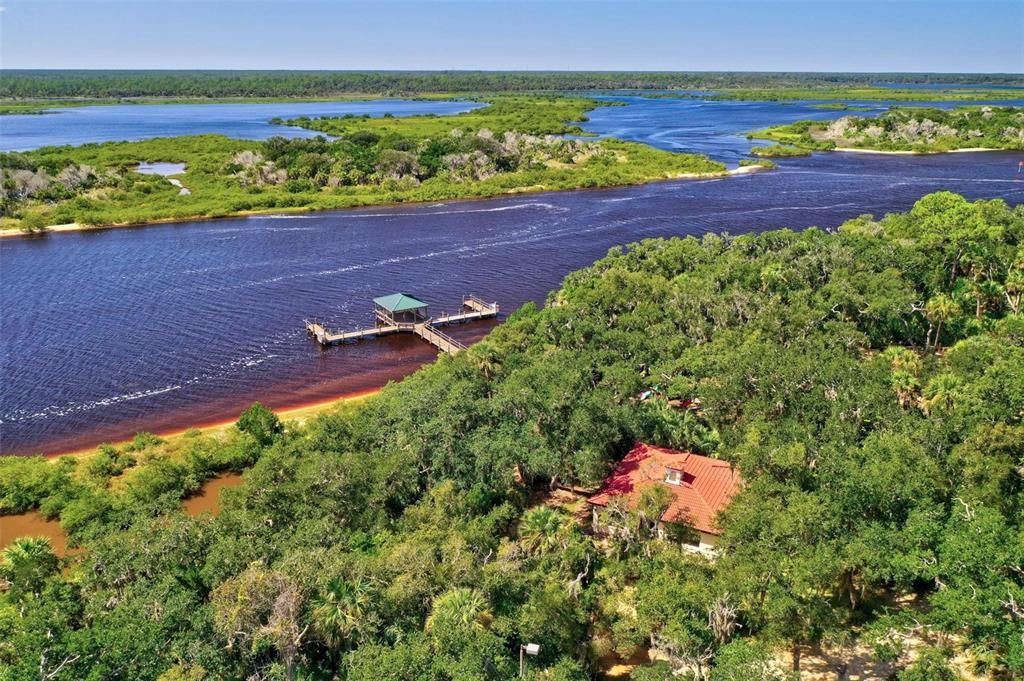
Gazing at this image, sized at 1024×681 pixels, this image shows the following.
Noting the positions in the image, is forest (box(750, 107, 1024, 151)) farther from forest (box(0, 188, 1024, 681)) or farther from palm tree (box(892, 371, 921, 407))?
forest (box(0, 188, 1024, 681))

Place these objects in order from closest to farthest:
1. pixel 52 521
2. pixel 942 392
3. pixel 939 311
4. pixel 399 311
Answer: pixel 942 392, pixel 52 521, pixel 939 311, pixel 399 311

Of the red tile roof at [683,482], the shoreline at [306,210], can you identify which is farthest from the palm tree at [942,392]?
the shoreline at [306,210]

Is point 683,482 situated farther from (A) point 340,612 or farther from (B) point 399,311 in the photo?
(B) point 399,311

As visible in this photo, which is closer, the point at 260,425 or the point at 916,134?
the point at 260,425

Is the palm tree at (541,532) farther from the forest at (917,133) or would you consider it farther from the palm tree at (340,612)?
the forest at (917,133)

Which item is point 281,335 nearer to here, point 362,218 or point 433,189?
point 362,218

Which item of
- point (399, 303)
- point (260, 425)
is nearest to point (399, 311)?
point (399, 303)

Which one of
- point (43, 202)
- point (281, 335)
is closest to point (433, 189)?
point (43, 202)
